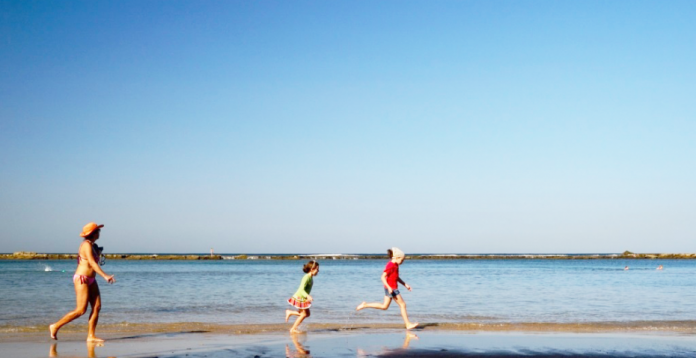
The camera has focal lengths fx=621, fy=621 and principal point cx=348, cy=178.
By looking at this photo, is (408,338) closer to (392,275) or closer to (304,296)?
(392,275)

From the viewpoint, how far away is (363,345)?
11.2 meters

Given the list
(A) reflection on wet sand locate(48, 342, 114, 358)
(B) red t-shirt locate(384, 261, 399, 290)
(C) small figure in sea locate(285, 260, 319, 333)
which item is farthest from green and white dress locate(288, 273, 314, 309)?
(A) reflection on wet sand locate(48, 342, 114, 358)

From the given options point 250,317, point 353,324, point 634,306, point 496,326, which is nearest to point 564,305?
point 634,306

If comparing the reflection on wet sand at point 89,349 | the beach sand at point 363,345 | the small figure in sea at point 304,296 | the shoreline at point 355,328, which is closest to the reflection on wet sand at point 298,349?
the beach sand at point 363,345

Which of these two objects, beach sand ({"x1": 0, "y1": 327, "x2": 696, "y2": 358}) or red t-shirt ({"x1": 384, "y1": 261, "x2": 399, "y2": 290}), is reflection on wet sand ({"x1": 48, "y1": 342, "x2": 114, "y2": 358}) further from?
red t-shirt ({"x1": 384, "y1": 261, "x2": 399, "y2": 290})

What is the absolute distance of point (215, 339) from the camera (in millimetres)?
12008

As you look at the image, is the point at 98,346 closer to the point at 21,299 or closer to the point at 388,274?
the point at 388,274

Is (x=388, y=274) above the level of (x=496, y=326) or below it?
above

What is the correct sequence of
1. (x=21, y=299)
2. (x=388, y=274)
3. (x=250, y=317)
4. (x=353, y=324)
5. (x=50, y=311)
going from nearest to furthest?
(x=388, y=274) → (x=353, y=324) → (x=250, y=317) → (x=50, y=311) → (x=21, y=299)

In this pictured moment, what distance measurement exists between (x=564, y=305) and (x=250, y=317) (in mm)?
10292

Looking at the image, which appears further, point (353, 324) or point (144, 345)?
point (353, 324)

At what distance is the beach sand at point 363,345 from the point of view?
33.1 ft

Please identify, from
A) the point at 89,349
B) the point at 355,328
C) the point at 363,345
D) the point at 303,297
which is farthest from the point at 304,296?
the point at 89,349

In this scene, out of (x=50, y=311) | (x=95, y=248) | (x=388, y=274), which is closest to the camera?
(x=95, y=248)
